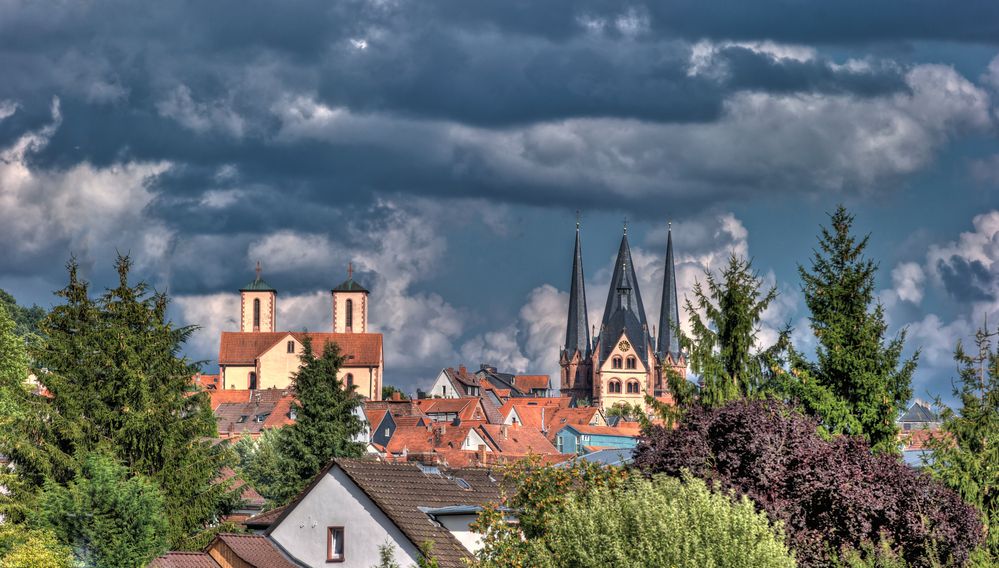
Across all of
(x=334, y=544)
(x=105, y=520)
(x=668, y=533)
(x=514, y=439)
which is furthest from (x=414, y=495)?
(x=514, y=439)

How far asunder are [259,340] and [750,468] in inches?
7012

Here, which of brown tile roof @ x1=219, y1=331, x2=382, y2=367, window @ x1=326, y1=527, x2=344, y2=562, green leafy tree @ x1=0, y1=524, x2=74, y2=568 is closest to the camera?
green leafy tree @ x1=0, y1=524, x2=74, y2=568

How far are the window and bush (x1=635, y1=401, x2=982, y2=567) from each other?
10897 millimetres

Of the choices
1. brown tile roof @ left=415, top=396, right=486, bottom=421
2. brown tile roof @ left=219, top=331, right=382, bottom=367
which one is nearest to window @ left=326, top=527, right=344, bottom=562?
brown tile roof @ left=415, top=396, right=486, bottom=421

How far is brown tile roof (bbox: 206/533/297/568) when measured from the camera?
115ft

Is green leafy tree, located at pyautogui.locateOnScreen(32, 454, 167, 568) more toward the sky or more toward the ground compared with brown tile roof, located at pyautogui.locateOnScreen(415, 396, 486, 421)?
more toward the ground

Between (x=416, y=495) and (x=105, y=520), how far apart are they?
288 inches

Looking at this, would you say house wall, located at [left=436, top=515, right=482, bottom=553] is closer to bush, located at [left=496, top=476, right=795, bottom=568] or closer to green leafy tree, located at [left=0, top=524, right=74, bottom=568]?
green leafy tree, located at [left=0, top=524, right=74, bottom=568]

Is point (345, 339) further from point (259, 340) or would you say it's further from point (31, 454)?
point (31, 454)

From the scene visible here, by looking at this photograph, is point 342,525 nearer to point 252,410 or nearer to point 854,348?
point 854,348

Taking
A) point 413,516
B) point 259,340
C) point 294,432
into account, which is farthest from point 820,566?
point 259,340

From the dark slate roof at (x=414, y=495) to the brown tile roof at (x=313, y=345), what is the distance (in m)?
154

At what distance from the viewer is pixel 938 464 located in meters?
32.6

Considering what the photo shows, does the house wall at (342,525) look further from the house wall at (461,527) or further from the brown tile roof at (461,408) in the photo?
the brown tile roof at (461,408)
